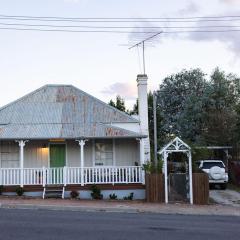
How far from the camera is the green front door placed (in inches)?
1146

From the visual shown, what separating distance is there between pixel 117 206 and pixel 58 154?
7.43 m

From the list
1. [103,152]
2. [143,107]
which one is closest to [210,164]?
[143,107]

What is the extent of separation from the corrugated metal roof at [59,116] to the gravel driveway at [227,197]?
5.18 metres

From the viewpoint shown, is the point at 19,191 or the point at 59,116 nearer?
the point at 19,191

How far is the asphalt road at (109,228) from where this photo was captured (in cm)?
1264

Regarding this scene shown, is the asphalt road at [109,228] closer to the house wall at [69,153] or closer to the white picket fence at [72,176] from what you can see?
the white picket fence at [72,176]

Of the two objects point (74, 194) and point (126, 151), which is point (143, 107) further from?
point (74, 194)

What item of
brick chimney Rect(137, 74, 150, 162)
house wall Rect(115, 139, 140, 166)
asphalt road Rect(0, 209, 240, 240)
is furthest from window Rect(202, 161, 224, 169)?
asphalt road Rect(0, 209, 240, 240)

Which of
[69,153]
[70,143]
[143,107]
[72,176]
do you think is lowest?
[72,176]

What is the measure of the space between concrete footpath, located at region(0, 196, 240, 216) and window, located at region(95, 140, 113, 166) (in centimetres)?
460

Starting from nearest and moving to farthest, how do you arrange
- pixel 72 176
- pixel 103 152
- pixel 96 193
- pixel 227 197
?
pixel 96 193, pixel 72 176, pixel 227 197, pixel 103 152

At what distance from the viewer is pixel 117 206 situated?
74.4 ft

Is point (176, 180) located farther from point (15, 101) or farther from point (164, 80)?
point (164, 80)

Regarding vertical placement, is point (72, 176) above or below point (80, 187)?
above
